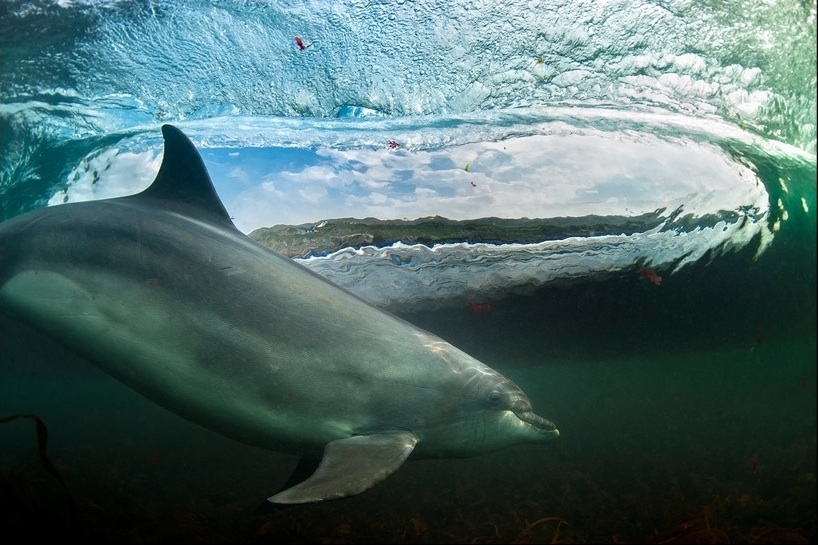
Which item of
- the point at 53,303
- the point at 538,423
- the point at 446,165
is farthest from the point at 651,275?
the point at 53,303

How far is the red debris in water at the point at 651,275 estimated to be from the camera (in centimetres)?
1418

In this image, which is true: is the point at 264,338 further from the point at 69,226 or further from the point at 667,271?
the point at 667,271

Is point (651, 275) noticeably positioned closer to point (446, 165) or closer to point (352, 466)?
point (446, 165)

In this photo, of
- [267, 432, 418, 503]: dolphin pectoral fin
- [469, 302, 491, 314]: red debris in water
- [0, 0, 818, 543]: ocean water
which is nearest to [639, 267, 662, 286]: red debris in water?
[0, 0, 818, 543]: ocean water

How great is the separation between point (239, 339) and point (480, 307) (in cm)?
1320

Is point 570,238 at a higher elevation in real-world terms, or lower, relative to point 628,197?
lower

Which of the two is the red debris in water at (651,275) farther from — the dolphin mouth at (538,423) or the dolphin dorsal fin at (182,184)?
the dolphin dorsal fin at (182,184)

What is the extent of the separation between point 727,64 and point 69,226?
931 centimetres

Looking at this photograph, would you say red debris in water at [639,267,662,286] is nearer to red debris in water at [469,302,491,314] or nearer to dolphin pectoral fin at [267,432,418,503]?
red debris in water at [469,302,491,314]

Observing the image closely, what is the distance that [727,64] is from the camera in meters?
7.46

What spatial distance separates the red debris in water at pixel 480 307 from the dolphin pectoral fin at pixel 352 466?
40.0 ft

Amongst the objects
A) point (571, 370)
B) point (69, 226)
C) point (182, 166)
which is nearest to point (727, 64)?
point (182, 166)

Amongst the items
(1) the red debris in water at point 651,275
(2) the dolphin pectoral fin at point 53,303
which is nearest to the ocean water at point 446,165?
(1) the red debris in water at point 651,275

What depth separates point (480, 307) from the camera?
16.4m
